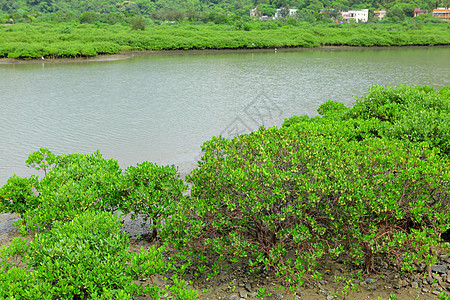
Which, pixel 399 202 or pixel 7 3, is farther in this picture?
pixel 7 3

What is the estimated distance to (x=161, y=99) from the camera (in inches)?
752

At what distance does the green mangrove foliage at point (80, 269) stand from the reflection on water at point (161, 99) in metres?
5.73

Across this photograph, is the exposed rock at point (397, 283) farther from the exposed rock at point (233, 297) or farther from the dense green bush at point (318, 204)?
the exposed rock at point (233, 297)

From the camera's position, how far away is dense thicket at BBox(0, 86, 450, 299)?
404 cm

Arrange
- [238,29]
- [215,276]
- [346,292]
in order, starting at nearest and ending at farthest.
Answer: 1. [346,292]
2. [215,276]
3. [238,29]

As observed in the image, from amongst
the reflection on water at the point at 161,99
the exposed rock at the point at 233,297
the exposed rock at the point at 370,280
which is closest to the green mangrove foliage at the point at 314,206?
the exposed rock at the point at 370,280

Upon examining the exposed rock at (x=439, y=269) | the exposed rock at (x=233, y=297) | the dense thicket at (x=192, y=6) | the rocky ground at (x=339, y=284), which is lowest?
the exposed rock at (x=233, y=297)

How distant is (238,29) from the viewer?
6091 cm

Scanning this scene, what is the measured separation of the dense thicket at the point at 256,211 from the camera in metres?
4.04

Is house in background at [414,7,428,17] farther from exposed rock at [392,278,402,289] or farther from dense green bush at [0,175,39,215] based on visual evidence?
dense green bush at [0,175,39,215]

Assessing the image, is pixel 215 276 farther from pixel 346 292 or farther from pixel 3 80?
pixel 3 80

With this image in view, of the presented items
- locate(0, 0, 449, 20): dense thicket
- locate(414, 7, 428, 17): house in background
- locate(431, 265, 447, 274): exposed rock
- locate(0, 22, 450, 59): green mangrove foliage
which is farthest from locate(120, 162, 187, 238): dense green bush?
locate(414, 7, 428, 17): house in background

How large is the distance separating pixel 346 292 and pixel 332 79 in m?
21.7

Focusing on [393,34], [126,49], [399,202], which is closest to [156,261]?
[399,202]
